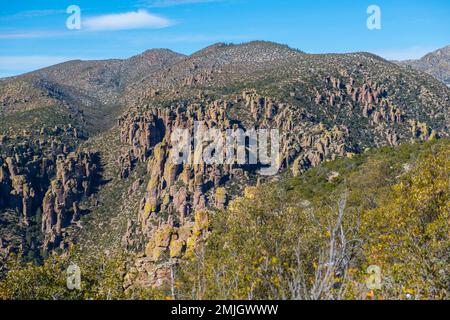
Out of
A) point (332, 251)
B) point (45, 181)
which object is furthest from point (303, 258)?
point (45, 181)

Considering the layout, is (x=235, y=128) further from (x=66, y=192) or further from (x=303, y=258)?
(x=303, y=258)

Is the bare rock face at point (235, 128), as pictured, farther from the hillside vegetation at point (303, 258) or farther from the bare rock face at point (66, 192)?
the hillside vegetation at point (303, 258)

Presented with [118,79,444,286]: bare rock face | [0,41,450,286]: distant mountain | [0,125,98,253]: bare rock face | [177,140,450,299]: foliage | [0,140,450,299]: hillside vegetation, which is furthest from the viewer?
[0,125,98,253]: bare rock face

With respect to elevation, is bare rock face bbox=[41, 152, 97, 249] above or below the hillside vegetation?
below

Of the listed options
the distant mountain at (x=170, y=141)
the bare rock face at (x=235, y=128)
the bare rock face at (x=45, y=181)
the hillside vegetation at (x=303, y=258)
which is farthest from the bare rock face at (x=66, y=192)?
the hillside vegetation at (x=303, y=258)

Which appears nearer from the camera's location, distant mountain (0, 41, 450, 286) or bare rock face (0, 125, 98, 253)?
distant mountain (0, 41, 450, 286)

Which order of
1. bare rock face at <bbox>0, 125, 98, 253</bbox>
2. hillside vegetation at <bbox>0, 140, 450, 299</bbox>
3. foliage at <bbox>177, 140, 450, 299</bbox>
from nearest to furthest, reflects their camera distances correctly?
foliage at <bbox>177, 140, 450, 299</bbox>
hillside vegetation at <bbox>0, 140, 450, 299</bbox>
bare rock face at <bbox>0, 125, 98, 253</bbox>

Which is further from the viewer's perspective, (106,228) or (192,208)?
(106,228)

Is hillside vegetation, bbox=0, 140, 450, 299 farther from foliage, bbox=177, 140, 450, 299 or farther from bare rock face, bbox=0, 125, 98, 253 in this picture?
bare rock face, bbox=0, 125, 98, 253

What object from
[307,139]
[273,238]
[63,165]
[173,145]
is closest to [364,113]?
[307,139]

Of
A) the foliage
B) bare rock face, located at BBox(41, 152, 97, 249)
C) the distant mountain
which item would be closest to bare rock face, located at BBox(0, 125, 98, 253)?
bare rock face, located at BBox(41, 152, 97, 249)
